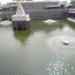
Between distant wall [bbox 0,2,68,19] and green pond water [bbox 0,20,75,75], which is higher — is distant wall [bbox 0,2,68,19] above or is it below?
above

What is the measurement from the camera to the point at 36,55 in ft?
72.1

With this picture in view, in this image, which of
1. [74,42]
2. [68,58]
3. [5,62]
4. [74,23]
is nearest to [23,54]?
[5,62]

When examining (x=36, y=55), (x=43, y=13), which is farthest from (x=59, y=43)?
Result: (x=43, y=13)

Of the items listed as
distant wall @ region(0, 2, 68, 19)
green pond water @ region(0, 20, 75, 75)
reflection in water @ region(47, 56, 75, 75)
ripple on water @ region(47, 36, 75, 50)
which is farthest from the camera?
distant wall @ region(0, 2, 68, 19)

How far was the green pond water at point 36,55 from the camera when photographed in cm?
1800

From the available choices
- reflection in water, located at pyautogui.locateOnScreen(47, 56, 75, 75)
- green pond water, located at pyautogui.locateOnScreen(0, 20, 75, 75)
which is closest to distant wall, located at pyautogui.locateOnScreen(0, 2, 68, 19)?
green pond water, located at pyautogui.locateOnScreen(0, 20, 75, 75)

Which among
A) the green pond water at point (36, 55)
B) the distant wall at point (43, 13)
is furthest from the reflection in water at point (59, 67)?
the distant wall at point (43, 13)

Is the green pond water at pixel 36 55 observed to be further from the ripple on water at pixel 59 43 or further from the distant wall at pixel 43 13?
the distant wall at pixel 43 13

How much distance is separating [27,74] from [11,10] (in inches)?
1416

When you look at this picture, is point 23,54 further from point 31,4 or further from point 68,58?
point 31,4

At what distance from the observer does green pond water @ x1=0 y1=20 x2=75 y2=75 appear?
18.0m

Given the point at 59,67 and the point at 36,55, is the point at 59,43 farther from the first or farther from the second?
the point at 59,67

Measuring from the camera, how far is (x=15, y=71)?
58.7ft

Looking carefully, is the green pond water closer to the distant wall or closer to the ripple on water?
the ripple on water
